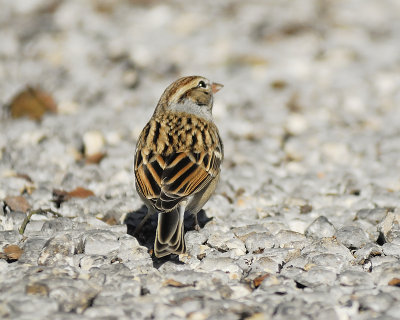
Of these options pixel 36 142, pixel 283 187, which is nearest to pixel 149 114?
pixel 36 142

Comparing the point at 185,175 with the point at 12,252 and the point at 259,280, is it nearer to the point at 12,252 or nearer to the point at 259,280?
the point at 259,280

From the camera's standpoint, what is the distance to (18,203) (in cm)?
614

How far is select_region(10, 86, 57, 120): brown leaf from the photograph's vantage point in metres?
8.59

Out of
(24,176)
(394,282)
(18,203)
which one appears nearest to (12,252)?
(18,203)

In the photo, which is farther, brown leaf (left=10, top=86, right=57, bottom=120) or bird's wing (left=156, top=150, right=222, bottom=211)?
brown leaf (left=10, top=86, right=57, bottom=120)

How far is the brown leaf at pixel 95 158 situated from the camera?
7.56 metres

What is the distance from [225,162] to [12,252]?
10.5 ft

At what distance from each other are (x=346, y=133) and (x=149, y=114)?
103 inches

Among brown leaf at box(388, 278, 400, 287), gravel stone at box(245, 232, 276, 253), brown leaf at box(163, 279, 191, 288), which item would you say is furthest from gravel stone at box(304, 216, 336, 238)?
brown leaf at box(163, 279, 191, 288)

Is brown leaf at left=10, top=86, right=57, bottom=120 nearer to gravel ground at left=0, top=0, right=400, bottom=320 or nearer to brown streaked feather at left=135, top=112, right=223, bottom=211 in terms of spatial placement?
gravel ground at left=0, top=0, right=400, bottom=320

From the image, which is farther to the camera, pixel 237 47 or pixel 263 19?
pixel 263 19

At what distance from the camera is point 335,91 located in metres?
9.62

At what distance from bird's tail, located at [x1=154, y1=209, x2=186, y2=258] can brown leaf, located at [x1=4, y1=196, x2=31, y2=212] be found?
5.33 feet

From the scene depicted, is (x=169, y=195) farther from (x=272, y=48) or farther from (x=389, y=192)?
(x=272, y=48)
